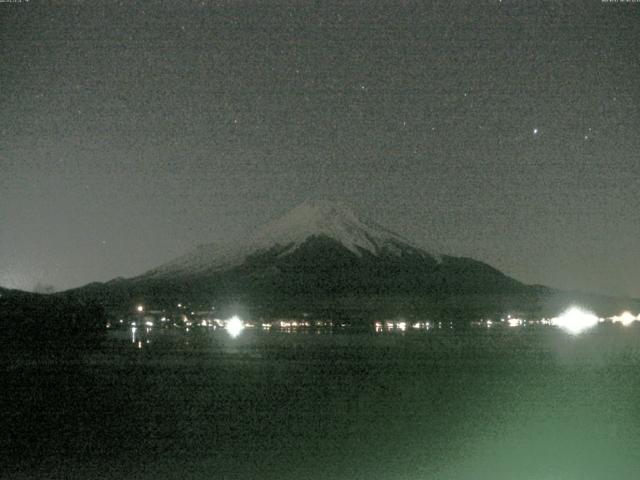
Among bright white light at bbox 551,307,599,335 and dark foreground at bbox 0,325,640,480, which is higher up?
bright white light at bbox 551,307,599,335

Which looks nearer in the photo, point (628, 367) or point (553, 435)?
point (553, 435)

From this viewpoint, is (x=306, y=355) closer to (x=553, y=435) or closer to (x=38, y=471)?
(x=553, y=435)

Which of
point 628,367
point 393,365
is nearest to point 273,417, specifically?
point 393,365

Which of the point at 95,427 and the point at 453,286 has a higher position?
the point at 453,286

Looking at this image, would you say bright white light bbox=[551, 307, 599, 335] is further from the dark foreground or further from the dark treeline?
the dark foreground

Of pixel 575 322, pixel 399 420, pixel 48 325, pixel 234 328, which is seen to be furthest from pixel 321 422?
pixel 575 322

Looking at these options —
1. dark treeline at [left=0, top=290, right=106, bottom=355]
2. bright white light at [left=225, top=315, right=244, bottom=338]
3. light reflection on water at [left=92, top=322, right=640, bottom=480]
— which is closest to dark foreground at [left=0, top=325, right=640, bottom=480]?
light reflection on water at [left=92, top=322, right=640, bottom=480]

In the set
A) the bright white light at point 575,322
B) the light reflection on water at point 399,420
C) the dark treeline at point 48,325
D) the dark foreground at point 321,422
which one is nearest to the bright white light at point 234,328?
the dark treeline at point 48,325

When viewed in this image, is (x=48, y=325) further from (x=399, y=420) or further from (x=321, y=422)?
(x=399, y=420)
